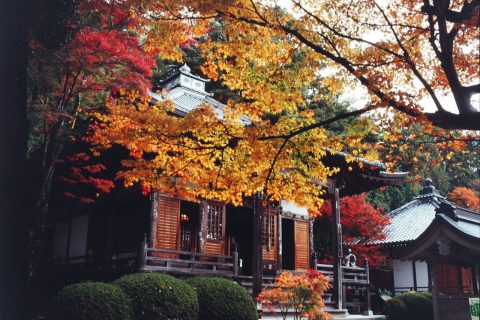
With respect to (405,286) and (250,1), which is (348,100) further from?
(250,1)

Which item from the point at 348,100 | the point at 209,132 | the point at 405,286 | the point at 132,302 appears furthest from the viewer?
the point at 348,100

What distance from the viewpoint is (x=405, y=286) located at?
79.8 ft

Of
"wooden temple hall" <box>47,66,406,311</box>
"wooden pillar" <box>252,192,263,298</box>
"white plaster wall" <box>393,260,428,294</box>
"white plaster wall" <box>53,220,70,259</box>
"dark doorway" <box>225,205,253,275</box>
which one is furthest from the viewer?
"white plaster wall" <box>393,260,428,294</box>

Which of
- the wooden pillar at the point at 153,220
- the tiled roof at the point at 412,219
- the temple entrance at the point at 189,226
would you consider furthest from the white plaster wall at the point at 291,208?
the tiled roof at the point at 412,219

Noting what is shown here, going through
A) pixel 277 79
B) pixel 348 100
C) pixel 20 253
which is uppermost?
pixel 348 100

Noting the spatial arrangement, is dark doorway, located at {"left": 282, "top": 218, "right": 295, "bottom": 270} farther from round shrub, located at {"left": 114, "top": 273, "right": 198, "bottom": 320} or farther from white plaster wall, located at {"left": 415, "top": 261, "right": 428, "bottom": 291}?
white plaster wall, located at {"left": 415, "top": 261, "right": 428, "bottom": 291}

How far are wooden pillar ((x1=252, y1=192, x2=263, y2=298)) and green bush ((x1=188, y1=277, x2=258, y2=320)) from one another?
1.39m

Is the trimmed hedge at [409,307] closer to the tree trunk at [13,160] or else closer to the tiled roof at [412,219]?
the tiled roof at [412,219]

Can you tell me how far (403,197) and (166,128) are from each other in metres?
33.0

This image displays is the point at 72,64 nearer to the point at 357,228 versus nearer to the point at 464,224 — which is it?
the point at 464,224

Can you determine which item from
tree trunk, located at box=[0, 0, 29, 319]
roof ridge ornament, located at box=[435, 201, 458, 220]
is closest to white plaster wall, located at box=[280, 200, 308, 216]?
roof ridge ornament, located at box=[435, 201, 458, 220]

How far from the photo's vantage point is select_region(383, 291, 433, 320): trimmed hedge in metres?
17.1

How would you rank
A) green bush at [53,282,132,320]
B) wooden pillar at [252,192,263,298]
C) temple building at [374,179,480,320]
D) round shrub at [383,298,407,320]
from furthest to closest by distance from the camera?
1. round shrub at [383,298,407,320]
2. wooden pillar at [252,192,263,298]
3. temple building at [374,179,480,320]
4. green bush at [53,282,132,320]

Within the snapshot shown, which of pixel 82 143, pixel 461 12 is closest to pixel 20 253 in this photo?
pixel 461 12
